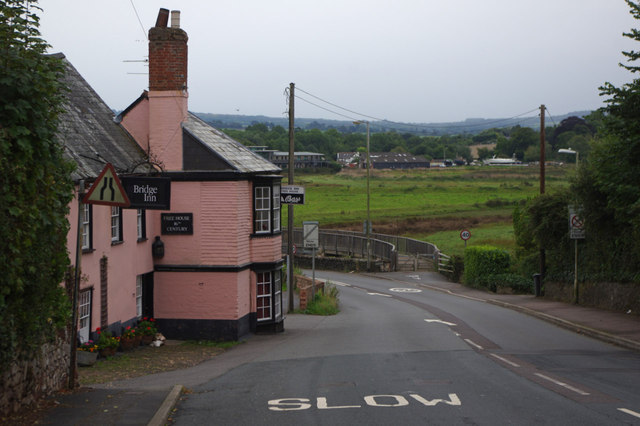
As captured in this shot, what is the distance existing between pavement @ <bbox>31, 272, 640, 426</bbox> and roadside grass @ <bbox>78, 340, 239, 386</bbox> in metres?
0.49

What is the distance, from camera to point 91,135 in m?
20.7

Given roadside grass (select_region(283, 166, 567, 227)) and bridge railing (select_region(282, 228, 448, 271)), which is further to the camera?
roadside grass (select_region(283, 166, 567, 227))

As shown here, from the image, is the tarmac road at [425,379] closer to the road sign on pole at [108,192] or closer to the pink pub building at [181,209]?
the pink pub building at [181,209]

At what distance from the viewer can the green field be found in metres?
66.6

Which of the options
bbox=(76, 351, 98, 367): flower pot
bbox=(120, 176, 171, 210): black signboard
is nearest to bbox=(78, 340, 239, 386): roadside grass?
bbox=(76, 351, 98, 367): flower pot

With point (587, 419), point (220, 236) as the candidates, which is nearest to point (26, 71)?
point (587, 419)

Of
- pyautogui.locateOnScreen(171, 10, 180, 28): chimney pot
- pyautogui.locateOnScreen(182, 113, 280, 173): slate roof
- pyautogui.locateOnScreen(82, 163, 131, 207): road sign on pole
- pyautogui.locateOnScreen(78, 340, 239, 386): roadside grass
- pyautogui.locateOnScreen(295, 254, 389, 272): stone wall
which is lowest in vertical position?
pyautogui.locateOnScreen(295, 254, 389, 272): stone wall

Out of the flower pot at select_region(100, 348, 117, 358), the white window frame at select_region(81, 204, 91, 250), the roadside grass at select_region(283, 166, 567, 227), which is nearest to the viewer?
the white window frame at select_region(81, 204, 91, 250)

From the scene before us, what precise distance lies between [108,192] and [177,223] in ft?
35.1

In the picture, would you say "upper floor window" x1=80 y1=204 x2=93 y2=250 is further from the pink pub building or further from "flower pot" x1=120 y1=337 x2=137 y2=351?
the pink pub building

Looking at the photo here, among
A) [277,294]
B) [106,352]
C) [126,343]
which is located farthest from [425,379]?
[277,294]

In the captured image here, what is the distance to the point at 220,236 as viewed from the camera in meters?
22.6

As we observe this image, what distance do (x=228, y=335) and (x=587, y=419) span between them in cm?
1402

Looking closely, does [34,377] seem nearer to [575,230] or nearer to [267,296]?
[267,296]
